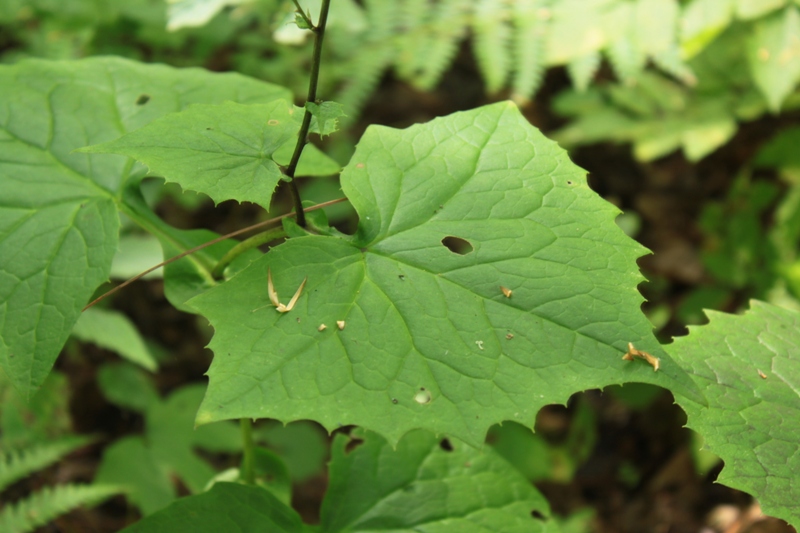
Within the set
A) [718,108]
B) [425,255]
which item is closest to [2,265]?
[425,255]

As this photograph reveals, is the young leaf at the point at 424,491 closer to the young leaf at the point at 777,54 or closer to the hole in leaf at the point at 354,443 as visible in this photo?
the hole in leaf at the point at 354,443

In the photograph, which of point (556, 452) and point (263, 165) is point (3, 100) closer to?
point (263, 165)

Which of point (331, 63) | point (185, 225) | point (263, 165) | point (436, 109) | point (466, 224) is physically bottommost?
point (185, 225)

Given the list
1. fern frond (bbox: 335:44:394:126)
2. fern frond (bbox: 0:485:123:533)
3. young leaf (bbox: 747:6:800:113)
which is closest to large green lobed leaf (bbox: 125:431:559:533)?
fern frond (bbox: 0:485:123:533)

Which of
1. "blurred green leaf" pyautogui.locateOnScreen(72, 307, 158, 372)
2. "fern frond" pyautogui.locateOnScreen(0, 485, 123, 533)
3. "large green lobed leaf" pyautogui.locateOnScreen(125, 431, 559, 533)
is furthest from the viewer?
"blurred green leaf" pyautogui.locateOnScreen(72, 307, 158, 372)

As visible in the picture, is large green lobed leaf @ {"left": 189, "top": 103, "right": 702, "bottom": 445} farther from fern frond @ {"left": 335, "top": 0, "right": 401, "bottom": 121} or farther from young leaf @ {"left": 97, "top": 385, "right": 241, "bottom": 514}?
fern frond @ {"left": 335, "top": 0, "right": 401, "bottom": 121}

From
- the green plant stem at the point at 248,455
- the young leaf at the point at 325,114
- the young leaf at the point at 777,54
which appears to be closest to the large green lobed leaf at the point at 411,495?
the green plant stem at the point at 248,455
